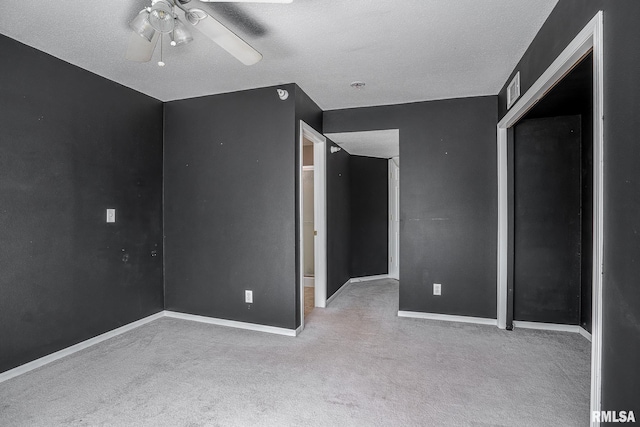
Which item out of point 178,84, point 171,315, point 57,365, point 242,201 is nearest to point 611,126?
point 242,201

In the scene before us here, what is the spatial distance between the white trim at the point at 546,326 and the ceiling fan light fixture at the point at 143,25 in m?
3.97

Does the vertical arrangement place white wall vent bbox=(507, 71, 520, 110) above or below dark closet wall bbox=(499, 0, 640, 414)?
above

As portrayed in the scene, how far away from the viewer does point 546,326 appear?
10.8ft

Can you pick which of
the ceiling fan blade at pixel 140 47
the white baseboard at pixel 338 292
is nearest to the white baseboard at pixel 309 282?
the white baseboard at pixel 338 292

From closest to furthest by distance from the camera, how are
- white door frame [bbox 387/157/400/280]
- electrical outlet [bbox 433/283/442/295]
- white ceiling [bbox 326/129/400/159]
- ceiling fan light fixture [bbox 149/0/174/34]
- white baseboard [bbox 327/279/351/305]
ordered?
ceiling fan light fixture [bbox 149/0/174/34] < electrical outlet [bbox 433/283/442/295] < white ceiling [bbox 326/129/400/159] < white baseboard [bbox 327/279/351/305] < white door frame [bbox 387/157/400/280]

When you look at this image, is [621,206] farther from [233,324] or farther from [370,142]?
[370,142]

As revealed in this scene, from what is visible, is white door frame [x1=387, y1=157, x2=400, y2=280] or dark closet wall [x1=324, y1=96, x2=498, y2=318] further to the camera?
white door frame [x1=387, y1=157, x2=400, y2=280]

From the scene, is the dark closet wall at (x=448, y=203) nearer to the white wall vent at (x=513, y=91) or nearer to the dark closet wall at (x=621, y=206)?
the white wall vent at (x=513, y=91)

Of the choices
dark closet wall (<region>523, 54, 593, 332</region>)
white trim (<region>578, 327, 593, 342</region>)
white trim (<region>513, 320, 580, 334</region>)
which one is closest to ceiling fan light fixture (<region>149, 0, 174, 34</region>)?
dark closet wall (<region>523, 54, 593, 332</region>)

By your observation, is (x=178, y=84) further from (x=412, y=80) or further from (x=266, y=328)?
(x=266, y=328)

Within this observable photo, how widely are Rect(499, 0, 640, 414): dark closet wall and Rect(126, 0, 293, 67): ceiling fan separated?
4.94 ft

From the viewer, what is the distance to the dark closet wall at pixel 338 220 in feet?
14.0

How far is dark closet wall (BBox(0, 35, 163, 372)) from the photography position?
234 cm

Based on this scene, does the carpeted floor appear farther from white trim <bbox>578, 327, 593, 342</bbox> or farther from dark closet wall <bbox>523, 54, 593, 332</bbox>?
dark closet wall <bbox>523, 54, 593, 332</bbox>
